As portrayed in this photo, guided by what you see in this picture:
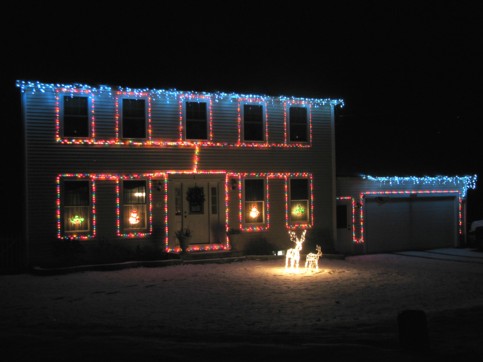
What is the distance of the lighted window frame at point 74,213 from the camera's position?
17.0 meters

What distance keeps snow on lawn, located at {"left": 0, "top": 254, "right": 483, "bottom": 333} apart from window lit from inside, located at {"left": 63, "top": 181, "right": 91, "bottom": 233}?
2.27m

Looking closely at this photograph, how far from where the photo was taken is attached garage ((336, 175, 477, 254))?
21.0 meters

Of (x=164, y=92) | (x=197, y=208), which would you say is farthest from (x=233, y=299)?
(x=164, y=92)

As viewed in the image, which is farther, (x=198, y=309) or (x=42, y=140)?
(x=42, y=140)

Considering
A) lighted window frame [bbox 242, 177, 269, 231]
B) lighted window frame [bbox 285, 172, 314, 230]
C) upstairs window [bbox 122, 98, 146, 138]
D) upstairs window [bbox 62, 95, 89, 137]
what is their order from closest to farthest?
upstairs window [bbox 62, 95, 89, 137] < upstairs window [bbox 122, 98, 146, 138] < lighted window frame [bbox 242, 177, 269, 231] < lighted window frame [bbox 285, 172, 314, 230]

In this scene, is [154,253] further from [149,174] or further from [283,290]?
[283,290]

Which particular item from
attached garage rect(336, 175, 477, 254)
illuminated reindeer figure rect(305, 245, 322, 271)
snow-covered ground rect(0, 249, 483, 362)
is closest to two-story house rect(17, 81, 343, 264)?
attached garage rect(336, 175, 477, 254)

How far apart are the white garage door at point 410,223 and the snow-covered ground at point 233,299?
13.3ft

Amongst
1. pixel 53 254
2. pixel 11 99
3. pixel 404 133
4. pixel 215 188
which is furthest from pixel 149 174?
pixel 404 133

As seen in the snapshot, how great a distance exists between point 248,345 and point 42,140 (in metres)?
11.9

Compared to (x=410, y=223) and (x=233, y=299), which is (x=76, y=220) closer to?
(x=233, y=299)

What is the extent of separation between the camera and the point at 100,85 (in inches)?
673

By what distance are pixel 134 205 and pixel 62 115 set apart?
371 centimetres

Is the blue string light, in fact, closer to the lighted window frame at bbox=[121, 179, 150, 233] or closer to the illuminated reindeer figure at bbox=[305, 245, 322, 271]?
the illuminated reindeer figure at bbox=[305, 245, 322, 271]
